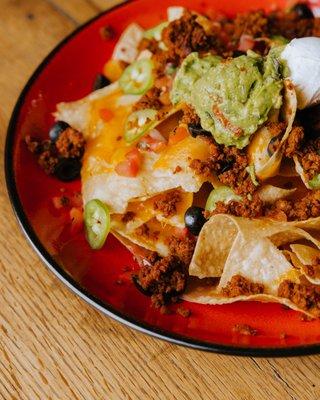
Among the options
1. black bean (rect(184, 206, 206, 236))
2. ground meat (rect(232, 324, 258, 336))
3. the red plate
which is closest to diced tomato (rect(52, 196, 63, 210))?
the red plate

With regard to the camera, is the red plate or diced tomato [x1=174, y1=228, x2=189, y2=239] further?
diced tomato [x1=174, y1=228, x2=189, y2=239]

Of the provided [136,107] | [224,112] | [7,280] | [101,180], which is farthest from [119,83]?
[7,280]

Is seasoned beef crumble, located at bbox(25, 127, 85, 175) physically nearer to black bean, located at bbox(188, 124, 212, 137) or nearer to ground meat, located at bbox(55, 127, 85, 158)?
ground meat, located at bbox(55, 127, 85, 158)

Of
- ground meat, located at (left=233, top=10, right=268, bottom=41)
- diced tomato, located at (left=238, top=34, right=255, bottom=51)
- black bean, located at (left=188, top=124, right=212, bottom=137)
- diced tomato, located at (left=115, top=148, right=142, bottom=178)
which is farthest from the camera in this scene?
ground meat, located at (left=233, top=10, right=268, bottom=41)

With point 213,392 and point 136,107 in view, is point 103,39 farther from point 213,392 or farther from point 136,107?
point 213,392

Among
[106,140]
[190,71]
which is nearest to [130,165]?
[106,140]

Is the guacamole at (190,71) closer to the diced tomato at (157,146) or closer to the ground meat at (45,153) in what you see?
the diced tomato at (157,146)

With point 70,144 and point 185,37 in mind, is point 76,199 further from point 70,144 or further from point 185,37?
point 185,37

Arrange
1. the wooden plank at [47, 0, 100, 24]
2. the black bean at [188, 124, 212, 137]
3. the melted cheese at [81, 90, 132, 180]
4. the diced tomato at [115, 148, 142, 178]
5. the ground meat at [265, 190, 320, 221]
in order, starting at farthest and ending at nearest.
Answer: the wooden plank at [47, 0, 100, 24] → the melted cheese at [81, 90, 132, 180] → the diced tomato at [115, 148, 142, 178] → the black bean at [188, 124, 212, 137] → the ground meat at [265, 190, 320, 221]

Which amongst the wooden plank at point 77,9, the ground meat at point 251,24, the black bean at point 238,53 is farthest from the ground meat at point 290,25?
the wooden plank at point 77,9
